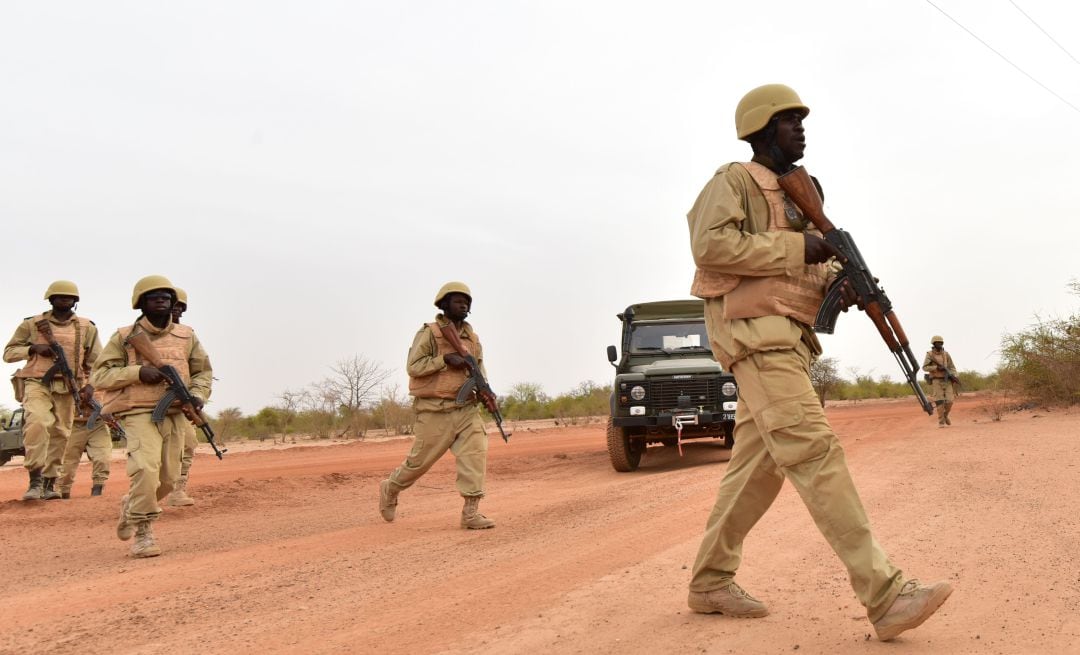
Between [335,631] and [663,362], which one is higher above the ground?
[663,362]

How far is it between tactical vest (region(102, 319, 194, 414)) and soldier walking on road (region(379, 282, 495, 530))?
1.87m

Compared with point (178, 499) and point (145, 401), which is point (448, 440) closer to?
point (145, 401)

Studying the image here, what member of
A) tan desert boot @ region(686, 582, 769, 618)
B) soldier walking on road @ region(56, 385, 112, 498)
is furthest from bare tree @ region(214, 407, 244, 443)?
tan desert boot @ region(686, 582, 769, 618)

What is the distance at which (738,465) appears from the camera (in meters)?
3.76

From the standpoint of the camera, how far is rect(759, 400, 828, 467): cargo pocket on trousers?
3.37m

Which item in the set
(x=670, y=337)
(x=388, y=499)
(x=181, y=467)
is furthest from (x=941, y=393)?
(x=181, y=467)

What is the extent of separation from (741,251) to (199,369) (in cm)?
540

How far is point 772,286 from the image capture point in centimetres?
360

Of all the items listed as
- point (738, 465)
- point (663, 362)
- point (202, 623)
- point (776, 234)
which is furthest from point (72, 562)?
point (663, 362)

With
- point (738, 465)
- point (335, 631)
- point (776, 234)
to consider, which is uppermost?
point (776, 234)

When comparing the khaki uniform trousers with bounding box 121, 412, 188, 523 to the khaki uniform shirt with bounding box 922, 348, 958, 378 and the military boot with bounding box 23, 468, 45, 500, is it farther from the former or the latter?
the khaki uniform shirt with bounding box 922, 348, 958, 378

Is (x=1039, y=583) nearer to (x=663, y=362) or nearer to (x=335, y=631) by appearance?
(x=335, y=631)

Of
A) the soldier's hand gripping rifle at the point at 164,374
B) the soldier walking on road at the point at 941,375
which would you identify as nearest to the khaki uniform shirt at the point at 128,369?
the soldier's hand gripping rifle at the point at 164,374

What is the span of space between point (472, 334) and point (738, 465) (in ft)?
15.0
